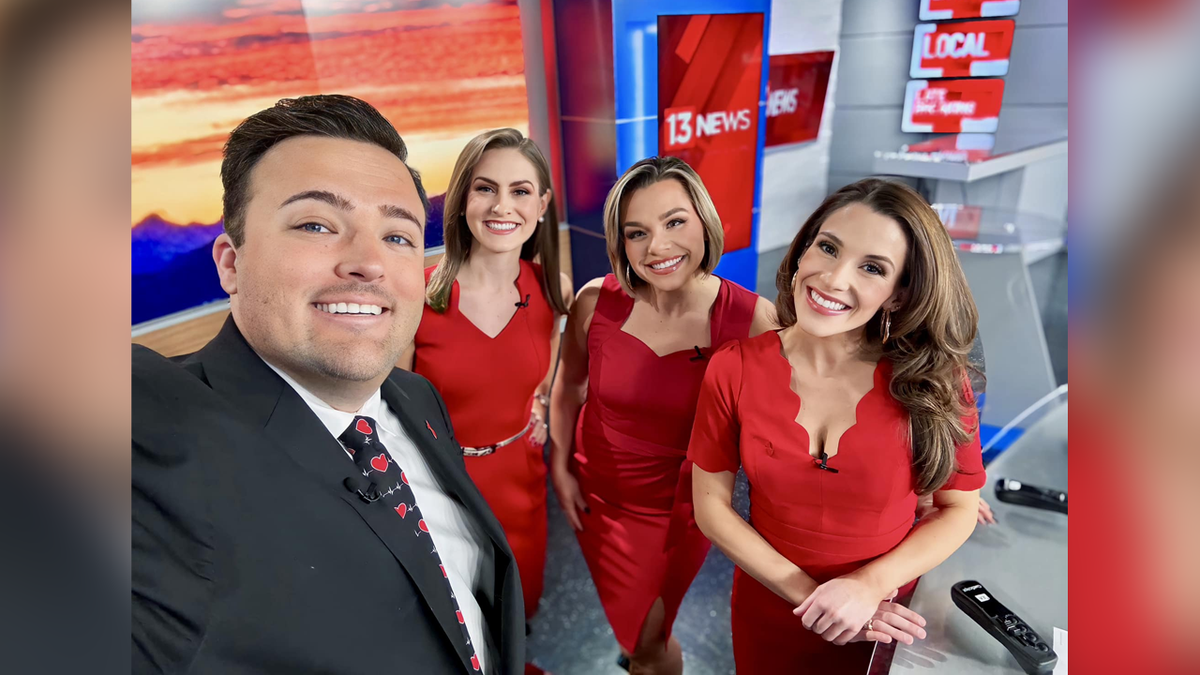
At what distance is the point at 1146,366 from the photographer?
2.46ft

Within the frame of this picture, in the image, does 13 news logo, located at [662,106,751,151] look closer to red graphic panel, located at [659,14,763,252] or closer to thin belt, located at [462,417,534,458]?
red graphic panel, located at [659,14,763,252]

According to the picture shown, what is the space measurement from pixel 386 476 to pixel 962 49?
1456 millimetres

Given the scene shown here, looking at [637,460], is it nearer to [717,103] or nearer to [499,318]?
[499,318]

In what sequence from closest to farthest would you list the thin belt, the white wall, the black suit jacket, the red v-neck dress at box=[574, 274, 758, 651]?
the black suit jacket → the white wall → the red v-neck dress at box=[574, 274, 758, 651] → the thin belt

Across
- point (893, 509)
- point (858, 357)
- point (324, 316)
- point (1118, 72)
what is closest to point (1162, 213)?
point (1118, 72)

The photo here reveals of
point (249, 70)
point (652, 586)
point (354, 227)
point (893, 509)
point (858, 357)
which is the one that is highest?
point (249, 70)

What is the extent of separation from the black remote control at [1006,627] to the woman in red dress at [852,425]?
9 centimetres

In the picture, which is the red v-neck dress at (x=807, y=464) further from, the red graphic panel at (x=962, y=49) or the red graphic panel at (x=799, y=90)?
the red graphic panel at (x=962, y=49)

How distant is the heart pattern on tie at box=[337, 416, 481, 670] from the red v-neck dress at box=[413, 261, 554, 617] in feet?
1.58

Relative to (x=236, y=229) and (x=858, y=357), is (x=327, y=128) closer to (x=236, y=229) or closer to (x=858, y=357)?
(x=236, y=229)

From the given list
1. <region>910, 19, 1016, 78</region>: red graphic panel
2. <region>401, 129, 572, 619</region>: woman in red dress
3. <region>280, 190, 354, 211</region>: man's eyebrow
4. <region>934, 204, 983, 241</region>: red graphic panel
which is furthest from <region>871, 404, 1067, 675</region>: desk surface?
<region>280, 190, 354, 211</region>: man's eyebrow

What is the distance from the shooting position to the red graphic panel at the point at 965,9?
144cm

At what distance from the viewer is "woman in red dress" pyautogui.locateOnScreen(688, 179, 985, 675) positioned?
1413mm

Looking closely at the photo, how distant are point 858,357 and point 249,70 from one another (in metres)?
1.38
